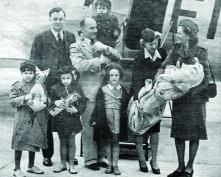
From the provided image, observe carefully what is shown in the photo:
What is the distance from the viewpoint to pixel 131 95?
3.38 meters

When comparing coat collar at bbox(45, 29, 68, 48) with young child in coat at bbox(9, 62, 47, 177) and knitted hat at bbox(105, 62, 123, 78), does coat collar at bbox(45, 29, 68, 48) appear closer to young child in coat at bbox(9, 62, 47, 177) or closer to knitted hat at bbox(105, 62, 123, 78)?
young child in coat at bbox(9, 62, 47, 177)

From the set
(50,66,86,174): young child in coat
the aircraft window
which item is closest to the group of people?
(50,66,86,174): young child in coat

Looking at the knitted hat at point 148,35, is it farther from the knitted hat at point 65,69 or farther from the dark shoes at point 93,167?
the dark shoes at point 93,167

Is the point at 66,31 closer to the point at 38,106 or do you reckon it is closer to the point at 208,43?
the point at 38,106

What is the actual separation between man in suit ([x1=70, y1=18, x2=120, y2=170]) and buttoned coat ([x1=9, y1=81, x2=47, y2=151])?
0.42m

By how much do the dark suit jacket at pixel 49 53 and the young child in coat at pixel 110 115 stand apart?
472mm

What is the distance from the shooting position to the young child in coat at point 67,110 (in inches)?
128

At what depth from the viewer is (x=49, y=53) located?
3459 mm

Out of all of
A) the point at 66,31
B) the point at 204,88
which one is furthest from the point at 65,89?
the point at 204,88

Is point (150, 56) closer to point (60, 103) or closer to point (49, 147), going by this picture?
point (60, 103)

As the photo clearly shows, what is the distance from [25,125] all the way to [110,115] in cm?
75

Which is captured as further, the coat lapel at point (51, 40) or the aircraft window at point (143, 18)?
the aircraft window at point (143, 18)

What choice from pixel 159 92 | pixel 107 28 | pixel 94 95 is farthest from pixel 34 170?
pixel 107 28

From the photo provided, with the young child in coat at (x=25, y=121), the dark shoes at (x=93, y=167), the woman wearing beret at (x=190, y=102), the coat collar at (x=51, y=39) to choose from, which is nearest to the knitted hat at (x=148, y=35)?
the woman wearing beret at (x=190, y=102)
